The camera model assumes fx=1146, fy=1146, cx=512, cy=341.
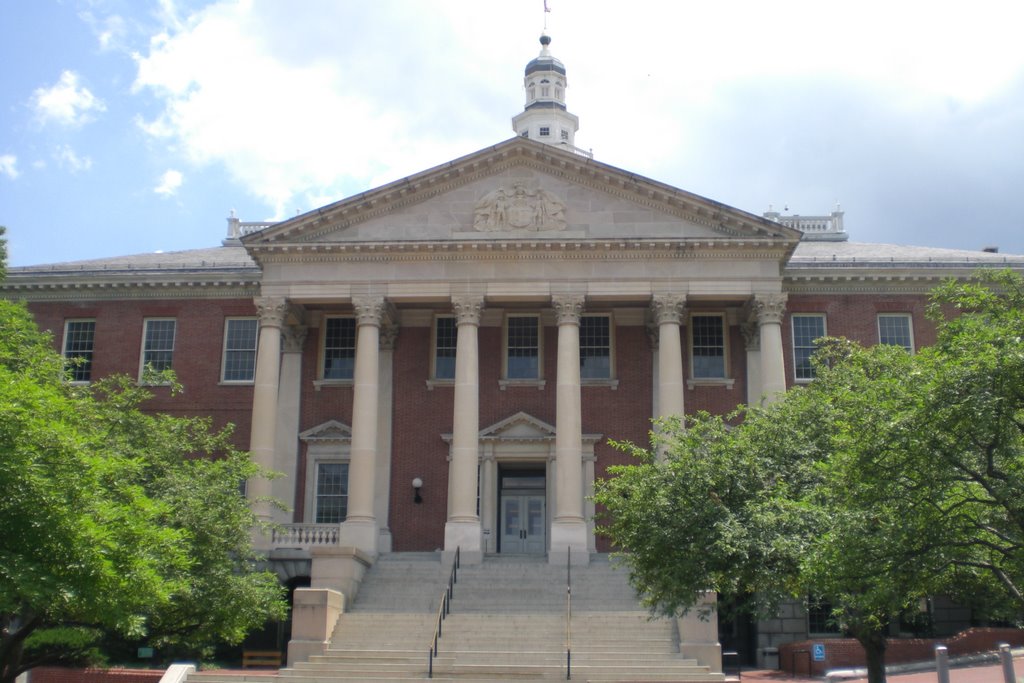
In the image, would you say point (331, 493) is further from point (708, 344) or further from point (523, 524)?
point (708, 344)

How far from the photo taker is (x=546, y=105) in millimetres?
77312

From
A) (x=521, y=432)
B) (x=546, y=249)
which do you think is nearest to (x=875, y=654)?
(x=546, y=249)

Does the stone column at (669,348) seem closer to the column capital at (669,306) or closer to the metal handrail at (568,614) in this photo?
the column capital at (669,306)

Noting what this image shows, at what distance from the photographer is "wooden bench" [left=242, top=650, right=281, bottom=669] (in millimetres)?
31391

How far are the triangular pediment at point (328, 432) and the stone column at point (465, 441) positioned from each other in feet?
14.2

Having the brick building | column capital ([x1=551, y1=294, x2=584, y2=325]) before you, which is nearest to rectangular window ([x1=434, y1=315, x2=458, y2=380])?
the brick building

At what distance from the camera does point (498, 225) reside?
119 ft

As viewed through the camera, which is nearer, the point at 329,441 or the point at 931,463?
the point at 931,463

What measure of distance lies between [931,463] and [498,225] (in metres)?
22.5

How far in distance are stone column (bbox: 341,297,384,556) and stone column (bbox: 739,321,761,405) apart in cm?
1209

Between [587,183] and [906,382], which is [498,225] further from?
[906,382]

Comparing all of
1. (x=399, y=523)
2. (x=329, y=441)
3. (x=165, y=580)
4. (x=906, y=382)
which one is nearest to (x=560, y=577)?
(x=399, y=523)

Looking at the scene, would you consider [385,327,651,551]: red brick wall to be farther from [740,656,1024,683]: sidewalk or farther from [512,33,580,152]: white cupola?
[512,33,580,152]: white cupola

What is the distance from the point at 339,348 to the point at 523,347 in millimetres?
6343
